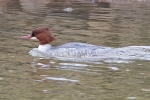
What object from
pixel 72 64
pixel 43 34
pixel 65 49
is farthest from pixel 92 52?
pixel 43 34

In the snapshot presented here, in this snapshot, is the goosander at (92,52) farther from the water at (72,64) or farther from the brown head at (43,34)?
the water at (72,64)

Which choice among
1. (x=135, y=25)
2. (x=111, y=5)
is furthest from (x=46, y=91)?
(x=111, y=5)

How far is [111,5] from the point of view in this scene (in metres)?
32.5

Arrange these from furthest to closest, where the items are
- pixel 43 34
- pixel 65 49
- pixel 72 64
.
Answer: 1. pixel 43 34
2. pixel 65 49
3. pixel 72 64

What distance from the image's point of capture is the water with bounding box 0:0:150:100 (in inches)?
381

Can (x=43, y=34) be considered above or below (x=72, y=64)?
above

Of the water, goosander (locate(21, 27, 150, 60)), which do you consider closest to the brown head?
goosander (locate(21, 27, 150, 60))

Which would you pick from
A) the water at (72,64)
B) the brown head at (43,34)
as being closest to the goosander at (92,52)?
the brown head at (43,34)

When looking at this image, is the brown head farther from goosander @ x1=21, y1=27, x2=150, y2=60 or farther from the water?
the water

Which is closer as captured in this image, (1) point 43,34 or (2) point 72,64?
(2) point 72,64

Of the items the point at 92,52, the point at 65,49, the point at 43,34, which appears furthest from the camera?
the point at 43,34

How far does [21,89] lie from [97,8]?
20875 mm

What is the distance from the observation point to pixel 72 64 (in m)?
12.9

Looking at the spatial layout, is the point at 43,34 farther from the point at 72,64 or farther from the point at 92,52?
the point at 72,64
